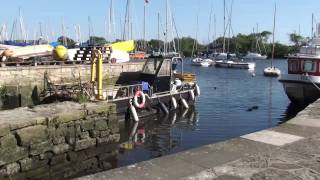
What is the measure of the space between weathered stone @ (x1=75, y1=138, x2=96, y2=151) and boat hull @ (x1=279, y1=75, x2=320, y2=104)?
13812 millimetres

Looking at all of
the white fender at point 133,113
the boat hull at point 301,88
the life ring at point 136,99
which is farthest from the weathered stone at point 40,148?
the boat hull at point 301,88

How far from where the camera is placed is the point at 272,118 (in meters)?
22.3

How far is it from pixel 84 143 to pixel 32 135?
2.28 meters

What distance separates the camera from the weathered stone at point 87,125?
43.9 ft

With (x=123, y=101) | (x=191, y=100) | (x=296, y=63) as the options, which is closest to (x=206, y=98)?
(x=191, y=100)

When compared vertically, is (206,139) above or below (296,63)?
below

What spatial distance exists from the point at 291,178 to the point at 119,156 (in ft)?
26.8

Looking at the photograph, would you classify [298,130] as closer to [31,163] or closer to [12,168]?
[31,163]

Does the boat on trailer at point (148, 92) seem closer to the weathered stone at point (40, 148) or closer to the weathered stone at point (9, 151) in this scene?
the weathered stone at point (40, 148)

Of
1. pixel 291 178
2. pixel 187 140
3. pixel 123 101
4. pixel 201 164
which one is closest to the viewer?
pixel 291 178

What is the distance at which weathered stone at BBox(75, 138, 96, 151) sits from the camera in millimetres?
13062

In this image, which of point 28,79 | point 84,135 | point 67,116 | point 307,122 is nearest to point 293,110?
point 307,122

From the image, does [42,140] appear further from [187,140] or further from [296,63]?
[296,63]

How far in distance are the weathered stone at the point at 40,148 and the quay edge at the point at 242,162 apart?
5.27 metres
